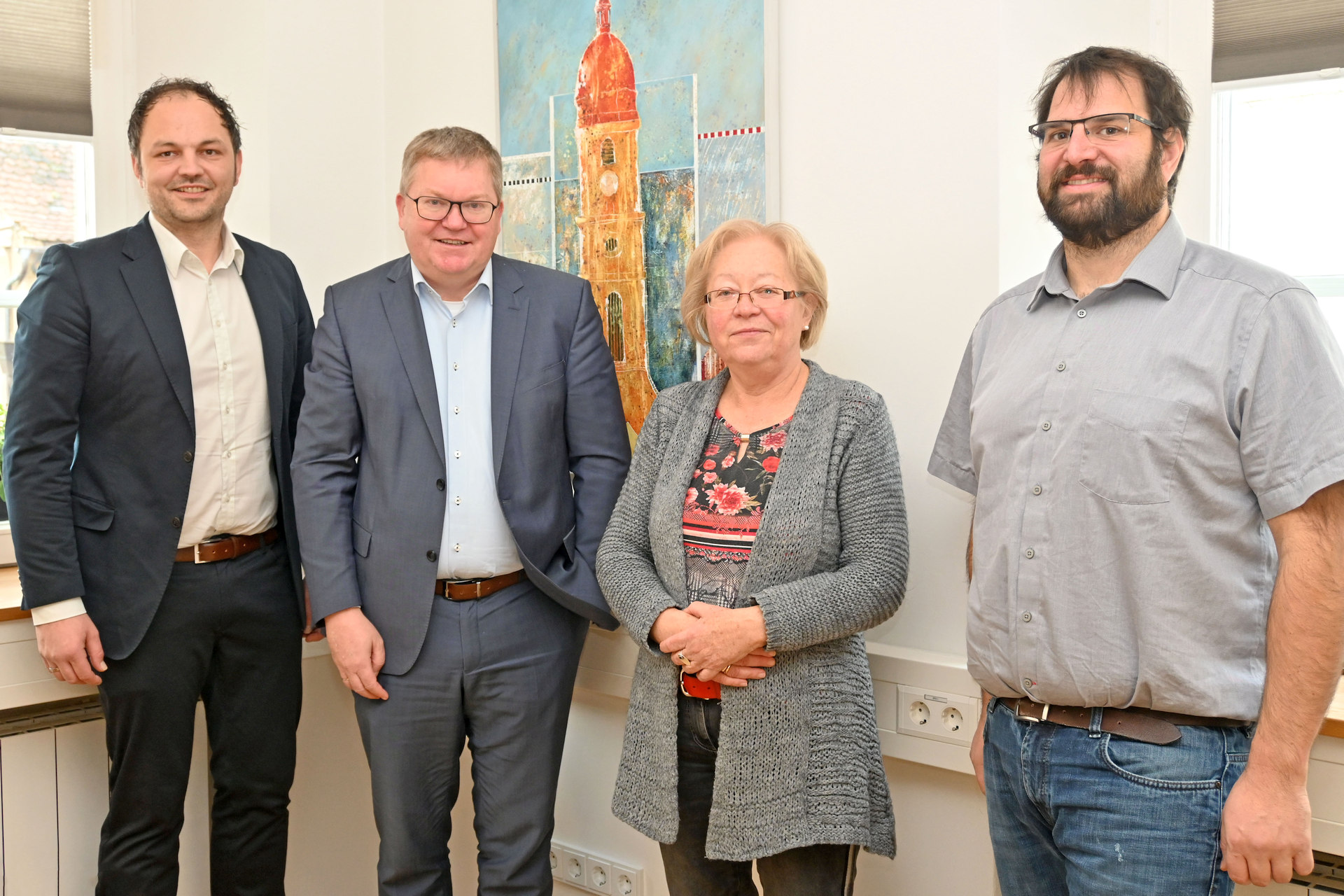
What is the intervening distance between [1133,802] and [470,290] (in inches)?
60.6

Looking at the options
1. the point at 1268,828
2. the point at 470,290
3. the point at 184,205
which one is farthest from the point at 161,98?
the point at 1268,828

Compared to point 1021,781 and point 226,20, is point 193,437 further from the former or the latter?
point 1021,781

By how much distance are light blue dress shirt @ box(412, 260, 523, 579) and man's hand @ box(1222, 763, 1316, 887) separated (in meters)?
1.33

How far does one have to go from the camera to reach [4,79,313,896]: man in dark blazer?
2.04 m

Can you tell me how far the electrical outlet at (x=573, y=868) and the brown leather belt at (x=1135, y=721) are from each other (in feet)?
5.18

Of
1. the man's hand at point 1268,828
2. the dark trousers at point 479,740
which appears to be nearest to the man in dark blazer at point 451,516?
the dark trousers at point 479,740

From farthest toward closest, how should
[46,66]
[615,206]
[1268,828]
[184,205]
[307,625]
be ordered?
[46,66] < [615,206] < [307,625] < [184,205] < [1268,828]

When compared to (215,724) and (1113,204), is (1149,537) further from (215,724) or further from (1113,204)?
(215,724)

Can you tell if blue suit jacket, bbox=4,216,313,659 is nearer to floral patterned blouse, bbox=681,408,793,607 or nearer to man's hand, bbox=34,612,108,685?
man's hand, bbox=34,612,108,685

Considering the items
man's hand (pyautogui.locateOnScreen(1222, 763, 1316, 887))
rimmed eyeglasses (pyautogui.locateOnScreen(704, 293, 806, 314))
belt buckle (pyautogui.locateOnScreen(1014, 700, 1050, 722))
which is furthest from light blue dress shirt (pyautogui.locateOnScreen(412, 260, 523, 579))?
man's hand (pyautogui.locateOnScreen(1222, 763, 1316, 887))

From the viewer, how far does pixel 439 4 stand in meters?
2.89

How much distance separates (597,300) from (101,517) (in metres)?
1.20

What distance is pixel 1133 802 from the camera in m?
1.31

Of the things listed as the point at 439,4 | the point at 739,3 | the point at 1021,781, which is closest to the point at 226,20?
the point at 439,4
